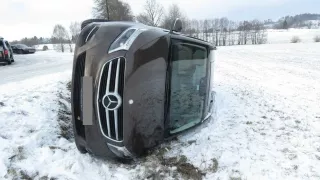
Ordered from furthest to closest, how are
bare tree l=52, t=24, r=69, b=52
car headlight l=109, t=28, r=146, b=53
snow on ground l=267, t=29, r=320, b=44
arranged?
snow on ground l=267, t=29, r=320, b=44, bare tree l=52, t=24, r=69, b=52, car headlight l=109, t=28, r=146, b=53

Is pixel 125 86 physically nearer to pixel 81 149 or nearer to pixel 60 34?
pixel 81 149

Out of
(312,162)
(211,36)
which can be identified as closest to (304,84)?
(312,162)

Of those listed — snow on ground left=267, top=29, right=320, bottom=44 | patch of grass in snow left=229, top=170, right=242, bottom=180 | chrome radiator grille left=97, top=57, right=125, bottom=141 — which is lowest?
patch of grass in snow left=229, top=170, right=242, bottom=180

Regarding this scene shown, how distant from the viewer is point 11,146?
3.28 meters

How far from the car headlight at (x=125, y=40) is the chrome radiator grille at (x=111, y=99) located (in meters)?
0.12

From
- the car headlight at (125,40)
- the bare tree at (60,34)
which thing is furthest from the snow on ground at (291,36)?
the car headlight at (125,40)

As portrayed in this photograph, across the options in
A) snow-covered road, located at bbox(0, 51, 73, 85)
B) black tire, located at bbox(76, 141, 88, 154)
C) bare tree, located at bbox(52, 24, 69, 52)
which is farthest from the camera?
bare tree, located at bbox(52, 24, 69, 52)

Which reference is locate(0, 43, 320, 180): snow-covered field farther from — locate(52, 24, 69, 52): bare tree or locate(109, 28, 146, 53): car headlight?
locate(52, 24, 69, 52): bare tree

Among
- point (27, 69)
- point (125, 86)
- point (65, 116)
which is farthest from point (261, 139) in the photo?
point (27, 69)

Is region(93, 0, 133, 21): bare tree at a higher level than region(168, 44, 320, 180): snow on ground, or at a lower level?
higher

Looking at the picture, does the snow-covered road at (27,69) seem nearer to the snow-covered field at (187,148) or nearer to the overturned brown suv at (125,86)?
the snow-covered field at (187,148)

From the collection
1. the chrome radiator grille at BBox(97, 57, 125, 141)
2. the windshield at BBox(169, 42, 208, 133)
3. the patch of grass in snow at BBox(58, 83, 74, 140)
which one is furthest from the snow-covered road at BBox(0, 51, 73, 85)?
the windshield at BBox(169, 42, 208, 133)

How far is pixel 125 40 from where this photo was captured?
2922 millimetres

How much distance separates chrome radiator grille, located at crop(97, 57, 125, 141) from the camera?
2881mm
